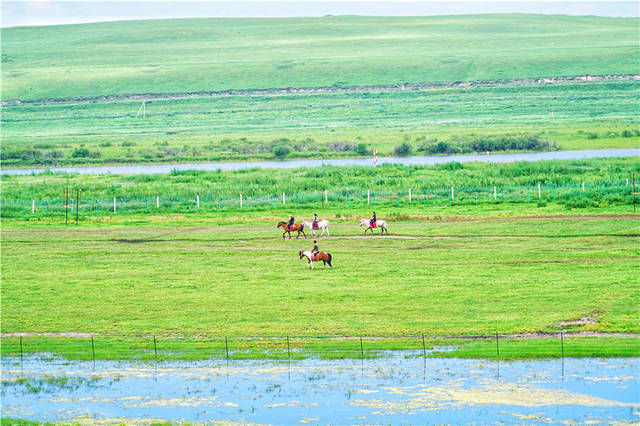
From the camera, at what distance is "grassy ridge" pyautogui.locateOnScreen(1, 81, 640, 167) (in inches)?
5231

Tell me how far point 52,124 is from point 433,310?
6689 inches

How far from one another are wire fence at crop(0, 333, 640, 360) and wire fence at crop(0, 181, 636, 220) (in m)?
34.9

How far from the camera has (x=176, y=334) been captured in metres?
33.9

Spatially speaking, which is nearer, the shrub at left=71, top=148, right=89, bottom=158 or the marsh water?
the marsh water

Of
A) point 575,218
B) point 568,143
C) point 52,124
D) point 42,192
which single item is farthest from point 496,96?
point 575,218

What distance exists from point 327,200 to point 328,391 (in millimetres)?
47720

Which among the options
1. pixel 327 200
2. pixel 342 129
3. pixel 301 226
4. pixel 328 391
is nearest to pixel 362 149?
pixel 342 129

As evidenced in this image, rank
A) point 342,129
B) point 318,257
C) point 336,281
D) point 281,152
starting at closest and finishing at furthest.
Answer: point 336,281 → point 318,257 → point 281,152 → point 342,129

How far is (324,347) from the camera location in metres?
31.7

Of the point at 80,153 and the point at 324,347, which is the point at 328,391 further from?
the point at 80,153

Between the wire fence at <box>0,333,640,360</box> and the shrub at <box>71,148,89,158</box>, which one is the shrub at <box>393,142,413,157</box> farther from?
the wire fence at <box>0,333,640,360</box>

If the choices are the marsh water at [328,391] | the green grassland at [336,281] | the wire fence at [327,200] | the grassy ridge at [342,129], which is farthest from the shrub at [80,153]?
the marsh water at [328,391]

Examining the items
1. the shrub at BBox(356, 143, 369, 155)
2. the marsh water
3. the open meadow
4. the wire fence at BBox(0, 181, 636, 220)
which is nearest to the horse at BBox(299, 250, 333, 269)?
the open meadow

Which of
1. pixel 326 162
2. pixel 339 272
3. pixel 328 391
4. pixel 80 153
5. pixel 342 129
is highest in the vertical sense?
pixel 342 129
